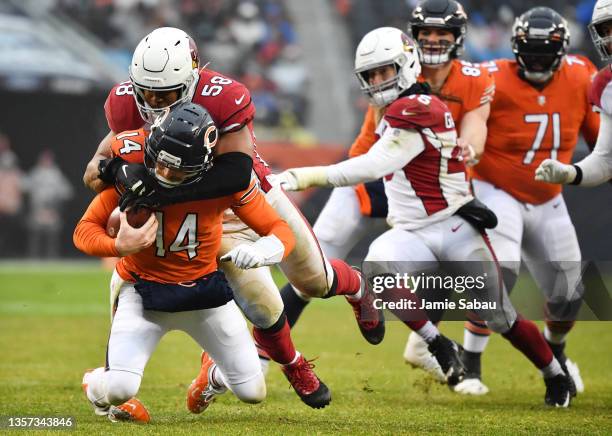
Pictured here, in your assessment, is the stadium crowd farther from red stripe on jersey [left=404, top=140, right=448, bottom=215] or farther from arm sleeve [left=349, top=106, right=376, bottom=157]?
red stripe on jersey [left=404, top=140, right=448, bottom=215]

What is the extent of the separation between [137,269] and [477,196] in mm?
2364

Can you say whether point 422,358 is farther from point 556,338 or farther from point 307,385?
point 307,385

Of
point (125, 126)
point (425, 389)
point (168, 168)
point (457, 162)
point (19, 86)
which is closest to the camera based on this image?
point (168, 168)

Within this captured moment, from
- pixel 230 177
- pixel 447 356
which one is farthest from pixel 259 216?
pixel 447 356

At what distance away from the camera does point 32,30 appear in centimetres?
1575

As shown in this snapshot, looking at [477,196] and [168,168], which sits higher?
[168,168]

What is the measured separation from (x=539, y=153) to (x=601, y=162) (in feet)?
2.01

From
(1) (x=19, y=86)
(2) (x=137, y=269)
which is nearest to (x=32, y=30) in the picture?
(1) (x=19, y=86)

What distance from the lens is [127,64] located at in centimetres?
1612

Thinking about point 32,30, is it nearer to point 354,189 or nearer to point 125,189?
point 354,189

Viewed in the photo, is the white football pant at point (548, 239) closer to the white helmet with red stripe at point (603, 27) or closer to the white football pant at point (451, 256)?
the white football pant at point (451, 256)

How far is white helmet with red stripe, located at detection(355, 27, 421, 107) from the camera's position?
543 centimetres

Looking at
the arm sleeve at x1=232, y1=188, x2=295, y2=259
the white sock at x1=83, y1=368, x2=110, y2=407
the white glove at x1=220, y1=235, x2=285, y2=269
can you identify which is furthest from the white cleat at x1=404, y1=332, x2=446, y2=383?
the white sock at x1=83, y1=368, x2=110, y2=407

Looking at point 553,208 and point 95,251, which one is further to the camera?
point 553,208
